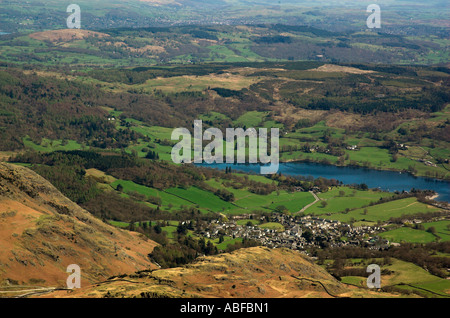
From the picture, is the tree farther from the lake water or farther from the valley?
the lake water

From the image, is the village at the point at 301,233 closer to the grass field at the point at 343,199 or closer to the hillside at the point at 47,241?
the grass field at the point at 343,199

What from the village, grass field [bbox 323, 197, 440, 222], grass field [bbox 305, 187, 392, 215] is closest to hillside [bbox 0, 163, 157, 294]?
the village

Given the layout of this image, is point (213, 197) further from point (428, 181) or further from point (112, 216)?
point (428, 181)

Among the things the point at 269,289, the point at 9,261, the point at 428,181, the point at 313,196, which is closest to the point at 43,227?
the point at 9,261

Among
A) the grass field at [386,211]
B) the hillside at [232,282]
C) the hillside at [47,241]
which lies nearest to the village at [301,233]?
the grass field at [386,211]

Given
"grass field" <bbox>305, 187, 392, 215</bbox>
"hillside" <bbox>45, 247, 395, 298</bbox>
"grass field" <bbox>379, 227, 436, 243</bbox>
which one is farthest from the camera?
"grass field" <bbox>305, 187, 392, 215</bbox>
